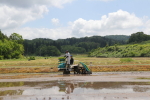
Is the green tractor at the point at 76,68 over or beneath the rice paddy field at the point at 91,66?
over

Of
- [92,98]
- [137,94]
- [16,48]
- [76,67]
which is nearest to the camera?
[92,98]

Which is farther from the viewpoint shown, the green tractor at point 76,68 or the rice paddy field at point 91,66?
the rice paddy field at point 91,66

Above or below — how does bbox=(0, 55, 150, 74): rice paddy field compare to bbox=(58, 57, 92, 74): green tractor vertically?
below

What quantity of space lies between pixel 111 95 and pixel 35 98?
15.0 ft

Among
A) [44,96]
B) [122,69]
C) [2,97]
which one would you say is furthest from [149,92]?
[122,69]

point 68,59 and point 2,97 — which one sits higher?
point 68,59

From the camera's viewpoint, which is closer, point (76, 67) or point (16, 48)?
point (76, 67)

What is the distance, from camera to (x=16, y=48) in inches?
5349

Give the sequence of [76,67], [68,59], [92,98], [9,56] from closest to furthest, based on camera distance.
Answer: [92,98] → [68,59] → [76,67] → [9,56]

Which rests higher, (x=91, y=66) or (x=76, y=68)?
(x=76, y=68)

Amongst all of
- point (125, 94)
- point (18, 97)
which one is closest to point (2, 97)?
point (18, 97)

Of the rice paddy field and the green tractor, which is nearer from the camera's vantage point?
the green tractor

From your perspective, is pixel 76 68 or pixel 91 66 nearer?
pixel 76 68

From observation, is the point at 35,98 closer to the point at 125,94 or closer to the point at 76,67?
the point at 125,94
